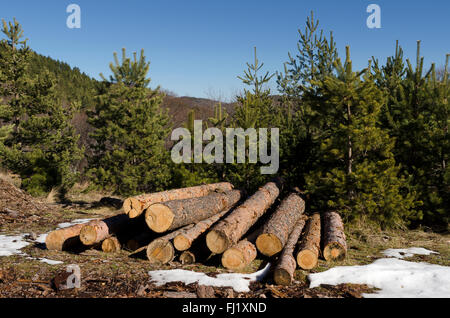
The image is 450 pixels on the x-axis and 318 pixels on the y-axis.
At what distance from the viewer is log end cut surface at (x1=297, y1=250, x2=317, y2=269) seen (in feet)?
19.0

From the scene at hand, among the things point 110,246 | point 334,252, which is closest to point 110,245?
point 110,246

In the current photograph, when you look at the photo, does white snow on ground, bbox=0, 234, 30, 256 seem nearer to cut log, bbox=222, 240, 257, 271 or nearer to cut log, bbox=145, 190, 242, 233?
A: cut log, bbox=145, 190, 242, 233

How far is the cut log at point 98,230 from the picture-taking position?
6.76 metres

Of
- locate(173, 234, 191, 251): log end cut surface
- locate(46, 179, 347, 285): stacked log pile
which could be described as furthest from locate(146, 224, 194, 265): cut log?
locate(173, 234, 191, 251): log end cut surface

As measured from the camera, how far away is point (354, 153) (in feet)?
31.0

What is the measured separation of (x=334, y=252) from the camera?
6.32 meters

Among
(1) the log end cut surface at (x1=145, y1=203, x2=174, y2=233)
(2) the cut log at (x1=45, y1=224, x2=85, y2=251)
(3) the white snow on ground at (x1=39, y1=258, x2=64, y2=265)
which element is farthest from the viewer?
(2) the cut log at (x1=45, y1=224, x2=85, y2=251)

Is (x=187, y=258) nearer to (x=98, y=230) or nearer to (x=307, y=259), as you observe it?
(x=98, y=230)

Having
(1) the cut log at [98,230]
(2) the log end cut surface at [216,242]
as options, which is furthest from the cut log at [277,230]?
(1) the cut log at [98,230]

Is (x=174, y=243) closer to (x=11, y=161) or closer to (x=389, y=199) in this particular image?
(x=389, y=199)

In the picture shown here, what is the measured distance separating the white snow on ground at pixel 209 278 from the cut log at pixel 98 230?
179cm

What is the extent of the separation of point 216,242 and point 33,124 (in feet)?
Answer: 37.6

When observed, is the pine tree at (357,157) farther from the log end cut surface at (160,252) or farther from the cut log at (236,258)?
the log end cut surface at (160,252)

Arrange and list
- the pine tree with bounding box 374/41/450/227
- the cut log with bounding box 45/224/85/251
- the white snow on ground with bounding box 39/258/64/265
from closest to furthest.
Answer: the white snow on ground with bounding box 39/258/64/265, the cut log with bounding box 45/224/85/251, the pine tree with bounding box 374/41/450/227
